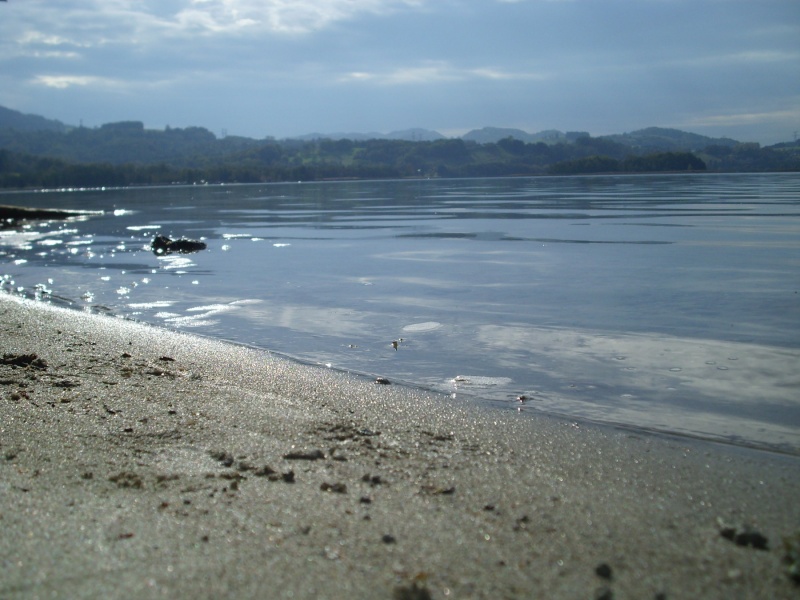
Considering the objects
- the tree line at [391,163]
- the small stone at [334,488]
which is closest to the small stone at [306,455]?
the small stone at [334,488]

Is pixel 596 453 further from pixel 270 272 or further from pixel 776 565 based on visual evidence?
pixel 270 272

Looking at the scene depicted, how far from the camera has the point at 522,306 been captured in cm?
974

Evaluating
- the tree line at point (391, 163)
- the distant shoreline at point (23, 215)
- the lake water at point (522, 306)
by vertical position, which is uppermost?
the tree line at point (391, 163)

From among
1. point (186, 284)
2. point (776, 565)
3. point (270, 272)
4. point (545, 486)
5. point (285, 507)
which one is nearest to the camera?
point (776, 565)

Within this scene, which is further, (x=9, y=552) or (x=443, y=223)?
(x=443, y=223)

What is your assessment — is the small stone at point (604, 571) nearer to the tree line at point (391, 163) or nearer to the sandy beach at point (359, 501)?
the sandy beach at point (359, 501)

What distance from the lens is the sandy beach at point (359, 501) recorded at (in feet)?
9.29

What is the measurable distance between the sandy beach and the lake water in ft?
2.61

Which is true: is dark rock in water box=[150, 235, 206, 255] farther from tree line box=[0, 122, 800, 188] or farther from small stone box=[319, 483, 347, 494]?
tree line box=[0, 122, 800, 188]

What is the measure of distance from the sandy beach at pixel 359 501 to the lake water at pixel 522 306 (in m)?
0.80

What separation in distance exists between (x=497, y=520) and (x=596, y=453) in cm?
132

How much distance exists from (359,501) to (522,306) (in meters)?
6.51

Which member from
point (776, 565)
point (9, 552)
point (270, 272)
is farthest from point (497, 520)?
point (270, 272)

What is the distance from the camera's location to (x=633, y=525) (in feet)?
10.9
